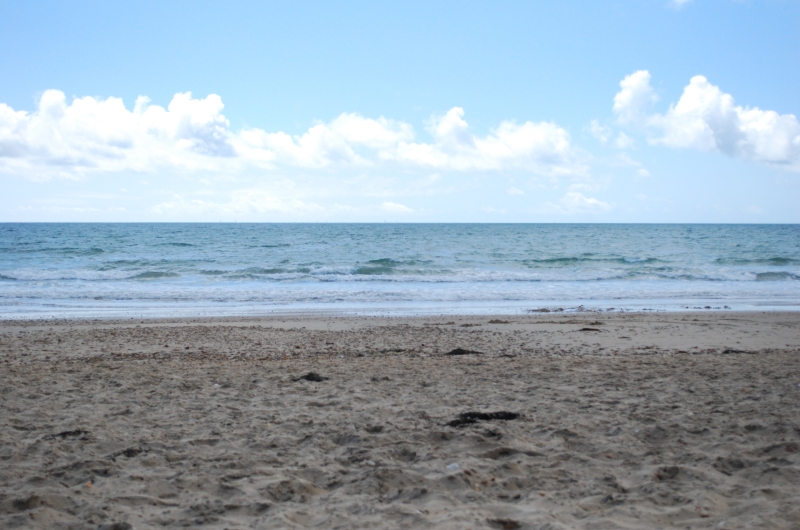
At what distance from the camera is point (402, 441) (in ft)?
15.6

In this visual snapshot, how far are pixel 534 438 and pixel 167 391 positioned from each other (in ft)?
13.3

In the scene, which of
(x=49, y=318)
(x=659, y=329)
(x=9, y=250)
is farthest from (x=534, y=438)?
(x=9, y=250)

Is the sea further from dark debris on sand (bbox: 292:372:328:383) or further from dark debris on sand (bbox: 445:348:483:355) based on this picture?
dark debris on sand (bbox: 292:372:328:383)

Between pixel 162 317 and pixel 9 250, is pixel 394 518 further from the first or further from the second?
pixel 9 250

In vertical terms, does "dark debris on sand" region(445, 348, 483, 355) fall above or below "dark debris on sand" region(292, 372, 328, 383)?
below

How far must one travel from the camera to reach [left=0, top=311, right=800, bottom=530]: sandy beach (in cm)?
357

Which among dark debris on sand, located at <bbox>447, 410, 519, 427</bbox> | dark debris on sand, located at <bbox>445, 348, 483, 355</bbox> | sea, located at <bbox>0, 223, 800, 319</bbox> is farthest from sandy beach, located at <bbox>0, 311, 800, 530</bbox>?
sea, located at <bbox>0, 223, 800, 319</bbox>

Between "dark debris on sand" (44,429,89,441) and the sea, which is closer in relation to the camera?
"dark debris on sand" (44,429,89,441)

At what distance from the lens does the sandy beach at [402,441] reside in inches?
140

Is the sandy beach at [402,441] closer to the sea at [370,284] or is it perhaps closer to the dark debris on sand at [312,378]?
the dark debris on sand at [312,378]

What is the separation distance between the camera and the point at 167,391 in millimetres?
6391

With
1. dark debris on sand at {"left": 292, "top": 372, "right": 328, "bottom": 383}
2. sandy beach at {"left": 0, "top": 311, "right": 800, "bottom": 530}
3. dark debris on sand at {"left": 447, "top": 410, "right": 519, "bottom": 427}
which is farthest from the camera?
dark debris on sand at {"left": 292, "top": 372, "right": 328, "bottom": 383}

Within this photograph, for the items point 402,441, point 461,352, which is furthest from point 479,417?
point 461,352

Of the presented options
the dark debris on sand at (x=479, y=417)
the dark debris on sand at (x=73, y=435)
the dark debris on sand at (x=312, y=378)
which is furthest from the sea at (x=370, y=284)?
the dark debris on sand at (x=73, y=435)
